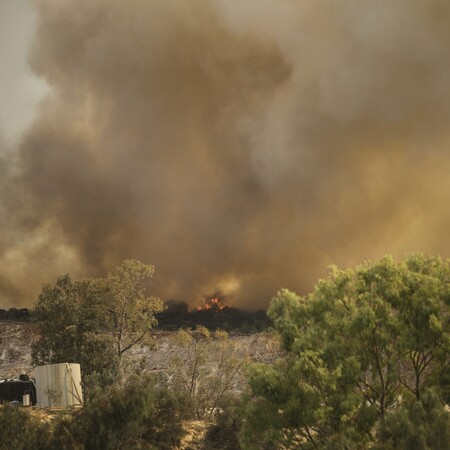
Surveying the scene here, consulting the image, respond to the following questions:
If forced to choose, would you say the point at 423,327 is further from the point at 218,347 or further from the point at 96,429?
the point at 218,347

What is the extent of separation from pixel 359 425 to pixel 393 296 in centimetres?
574

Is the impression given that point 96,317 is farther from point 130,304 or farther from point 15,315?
point 15,315

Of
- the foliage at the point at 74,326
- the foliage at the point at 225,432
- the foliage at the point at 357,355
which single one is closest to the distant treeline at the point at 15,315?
the foliage at the point at 74,326

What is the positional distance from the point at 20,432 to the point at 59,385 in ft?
48.3

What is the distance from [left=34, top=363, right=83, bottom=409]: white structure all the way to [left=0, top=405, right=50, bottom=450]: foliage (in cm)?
1313

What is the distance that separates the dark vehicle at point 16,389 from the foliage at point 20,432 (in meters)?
17.6

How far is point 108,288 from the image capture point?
5328 cm

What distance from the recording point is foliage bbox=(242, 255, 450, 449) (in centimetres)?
2473

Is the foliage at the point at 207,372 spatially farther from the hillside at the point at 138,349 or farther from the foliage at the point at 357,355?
the foliage at the point at 357,355

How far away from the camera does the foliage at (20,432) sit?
2555 centimetres

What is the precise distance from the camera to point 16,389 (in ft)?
145

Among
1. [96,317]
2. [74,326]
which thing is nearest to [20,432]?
[74,326]

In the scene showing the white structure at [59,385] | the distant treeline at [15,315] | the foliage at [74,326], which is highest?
the distant treeline at [15,315]

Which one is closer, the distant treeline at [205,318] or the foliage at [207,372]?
the foliage at [207,372]
